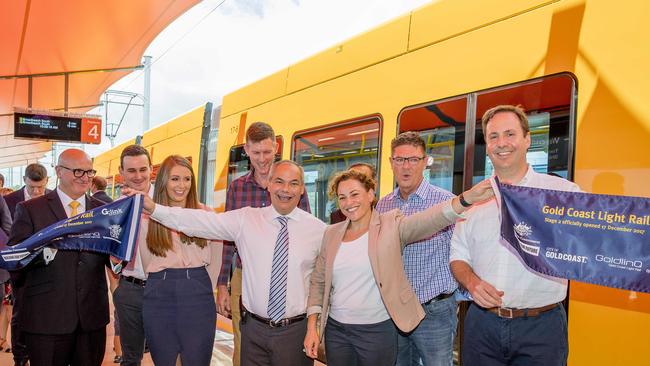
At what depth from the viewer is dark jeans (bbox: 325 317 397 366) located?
2.65 meters

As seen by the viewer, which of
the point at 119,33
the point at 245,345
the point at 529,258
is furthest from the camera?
the point at 119,33

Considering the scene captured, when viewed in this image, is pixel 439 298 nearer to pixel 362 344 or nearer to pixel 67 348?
pixel 362 344

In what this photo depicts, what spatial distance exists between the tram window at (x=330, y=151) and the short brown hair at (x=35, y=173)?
2.84 meters

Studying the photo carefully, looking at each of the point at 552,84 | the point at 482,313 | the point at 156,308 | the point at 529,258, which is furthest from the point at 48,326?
the point at 552,84

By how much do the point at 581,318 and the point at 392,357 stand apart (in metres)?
1.07

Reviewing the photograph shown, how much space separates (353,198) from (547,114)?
1347mm

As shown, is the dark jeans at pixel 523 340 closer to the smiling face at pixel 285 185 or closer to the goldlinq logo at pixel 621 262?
the goldlinq logo at pixel 621 262

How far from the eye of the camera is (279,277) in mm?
2832

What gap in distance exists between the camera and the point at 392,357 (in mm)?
2713

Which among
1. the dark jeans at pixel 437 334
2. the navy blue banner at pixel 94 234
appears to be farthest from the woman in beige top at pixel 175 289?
the dark jeans at pixel 437 334

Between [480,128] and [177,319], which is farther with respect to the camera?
[480,128]

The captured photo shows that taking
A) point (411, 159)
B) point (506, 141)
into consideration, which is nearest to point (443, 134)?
point (411, 159)

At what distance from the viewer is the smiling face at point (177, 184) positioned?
122 inches

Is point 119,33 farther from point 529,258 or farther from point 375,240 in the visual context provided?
point 529,258
